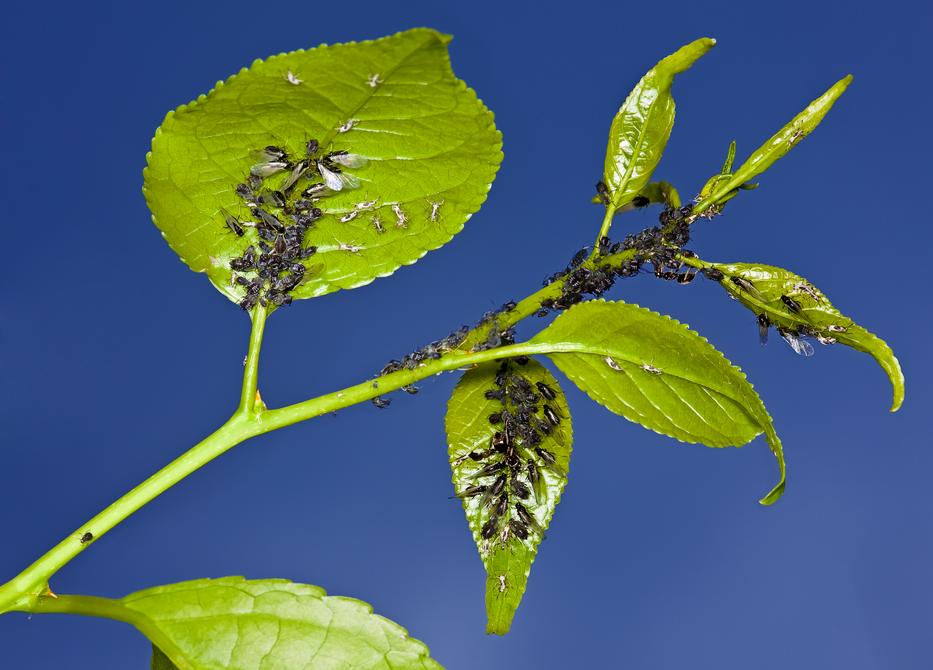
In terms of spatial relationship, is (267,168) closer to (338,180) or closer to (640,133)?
(338,180)

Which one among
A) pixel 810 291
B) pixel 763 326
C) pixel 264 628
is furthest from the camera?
pixel 763 326

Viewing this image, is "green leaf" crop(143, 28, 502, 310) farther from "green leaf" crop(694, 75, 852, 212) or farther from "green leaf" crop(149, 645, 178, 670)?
"green leaf" crop(149, 645, 178, 670)

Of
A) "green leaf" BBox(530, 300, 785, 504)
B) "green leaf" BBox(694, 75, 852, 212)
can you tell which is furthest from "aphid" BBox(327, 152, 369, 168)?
"green leaf" BBox(694, 75, 852, 212)

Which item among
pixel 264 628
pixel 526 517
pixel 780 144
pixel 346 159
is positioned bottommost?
pixel 264 628

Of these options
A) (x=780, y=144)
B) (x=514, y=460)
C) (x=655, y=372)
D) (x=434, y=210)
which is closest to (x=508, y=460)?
(x=514, y=460)

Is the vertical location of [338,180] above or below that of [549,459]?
above

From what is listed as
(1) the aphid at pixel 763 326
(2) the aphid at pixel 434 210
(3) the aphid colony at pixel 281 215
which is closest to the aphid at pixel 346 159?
(3) the aphid colony at pixel 281 215
